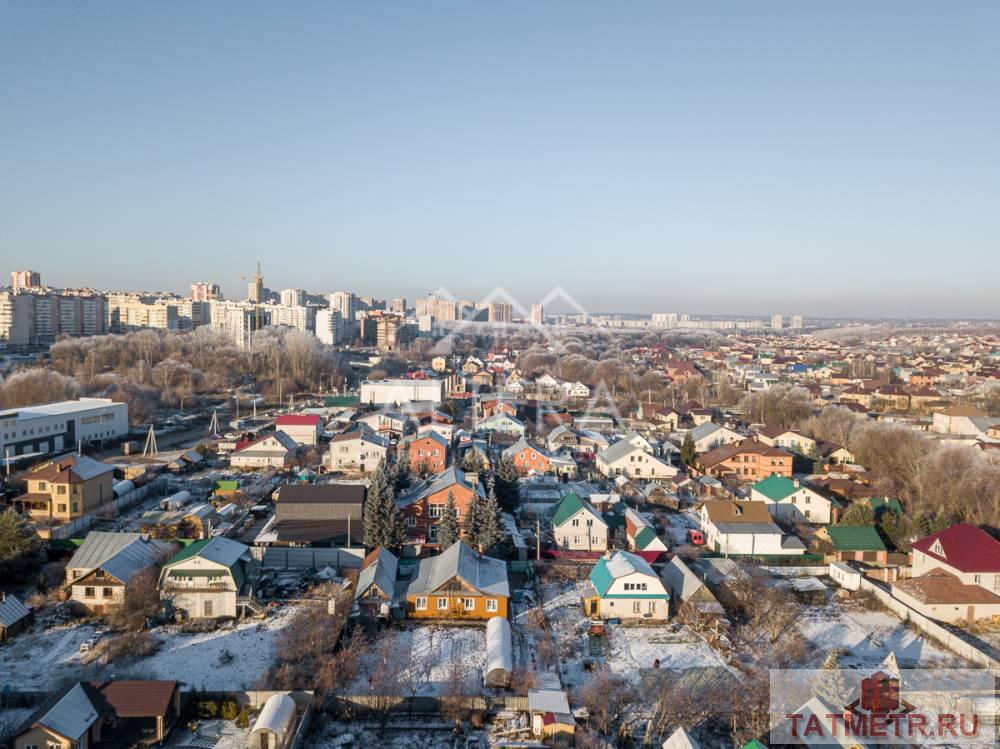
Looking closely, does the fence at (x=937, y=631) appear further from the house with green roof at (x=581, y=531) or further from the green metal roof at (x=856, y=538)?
the house with green roof at (x=581, y=531)

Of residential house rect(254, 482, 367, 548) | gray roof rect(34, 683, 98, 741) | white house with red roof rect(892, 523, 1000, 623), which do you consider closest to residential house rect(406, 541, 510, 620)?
residential house rect(254, 482, 367, 548)

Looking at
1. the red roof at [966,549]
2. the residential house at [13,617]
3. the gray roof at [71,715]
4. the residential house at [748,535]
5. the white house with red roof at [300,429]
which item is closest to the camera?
the gray roof at [71,715]

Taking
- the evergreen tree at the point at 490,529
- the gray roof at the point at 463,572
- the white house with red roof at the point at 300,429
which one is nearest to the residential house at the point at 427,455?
the white house with red roof at the point at 300,429

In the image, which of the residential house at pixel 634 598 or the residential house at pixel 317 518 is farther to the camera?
the residential house at pixel 317 518

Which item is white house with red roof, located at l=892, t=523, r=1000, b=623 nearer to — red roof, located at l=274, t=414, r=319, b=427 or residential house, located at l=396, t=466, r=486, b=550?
residential house, located at l=396, t=466, r=486, b=550

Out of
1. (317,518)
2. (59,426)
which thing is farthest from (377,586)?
(59,426)

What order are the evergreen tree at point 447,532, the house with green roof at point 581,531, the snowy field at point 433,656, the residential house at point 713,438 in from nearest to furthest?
the snowy field at point 433,656 < the evergreen tree at point 447,532 < the house with green roof at point 581,531 < the residential house at point 713,438
